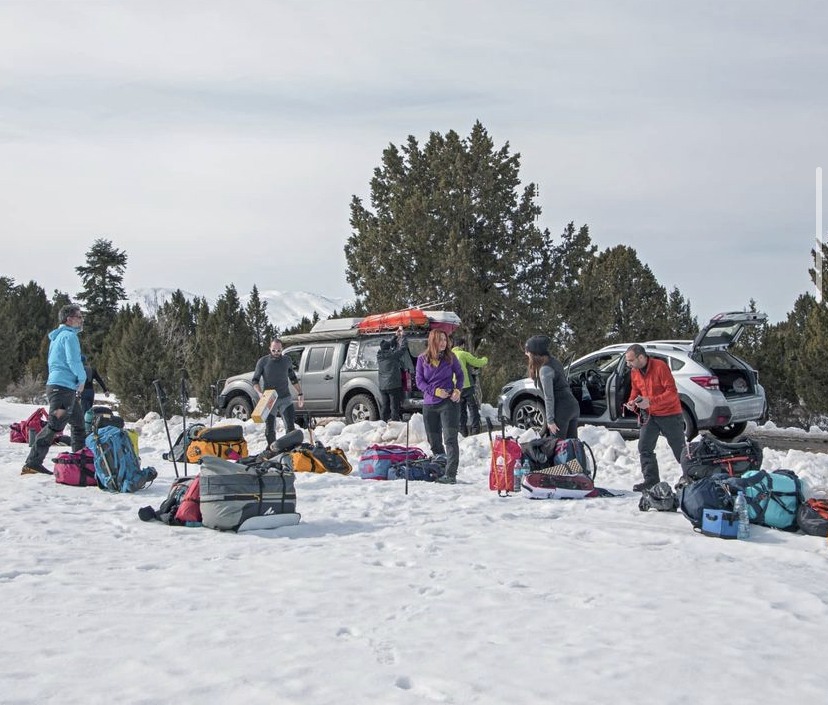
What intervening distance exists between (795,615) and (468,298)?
21.8 m

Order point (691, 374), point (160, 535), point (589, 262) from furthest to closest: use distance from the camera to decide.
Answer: point (589, 262) < point (691, 374) < point (160, 535)

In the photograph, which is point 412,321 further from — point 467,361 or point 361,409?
point 467,361

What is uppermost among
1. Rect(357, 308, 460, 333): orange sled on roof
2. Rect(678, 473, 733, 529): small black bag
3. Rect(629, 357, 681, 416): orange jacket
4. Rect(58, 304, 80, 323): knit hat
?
Rect(357, 308, 460, 333): orange sled on roof

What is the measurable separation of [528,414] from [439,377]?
4.35 metres

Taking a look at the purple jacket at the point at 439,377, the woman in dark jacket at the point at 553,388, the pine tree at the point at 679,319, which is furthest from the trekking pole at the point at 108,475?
the pine tree at the point at 679,319

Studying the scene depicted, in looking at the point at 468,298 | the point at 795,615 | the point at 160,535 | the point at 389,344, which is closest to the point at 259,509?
the point at 160,535

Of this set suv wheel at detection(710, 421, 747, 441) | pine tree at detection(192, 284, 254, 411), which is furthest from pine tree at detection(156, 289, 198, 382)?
suv wheel at detection(710, 421, 747, 441)

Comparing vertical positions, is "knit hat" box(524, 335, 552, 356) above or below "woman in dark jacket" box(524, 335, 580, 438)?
above

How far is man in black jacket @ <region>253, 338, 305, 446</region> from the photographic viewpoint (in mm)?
12469

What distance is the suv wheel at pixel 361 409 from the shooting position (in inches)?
589

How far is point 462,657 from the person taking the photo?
379cm

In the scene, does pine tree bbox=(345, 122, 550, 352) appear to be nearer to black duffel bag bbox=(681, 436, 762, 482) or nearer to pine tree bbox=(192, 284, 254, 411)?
pine tree bbox=(192, 284, 254, 411)

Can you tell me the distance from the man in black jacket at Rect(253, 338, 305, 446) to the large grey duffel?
5282 mm

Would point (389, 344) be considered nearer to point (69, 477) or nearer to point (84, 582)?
Answer: point (69, 477)
